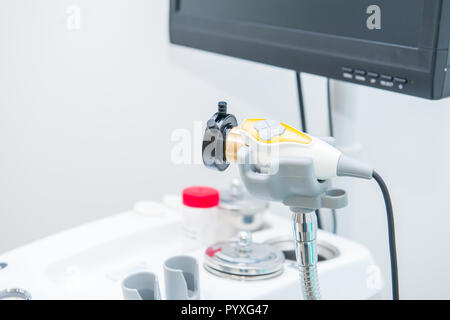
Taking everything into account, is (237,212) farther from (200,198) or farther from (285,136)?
(285,136)

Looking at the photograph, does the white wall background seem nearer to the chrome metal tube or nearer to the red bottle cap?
the red bottle cap

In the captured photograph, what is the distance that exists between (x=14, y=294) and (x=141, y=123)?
45cm

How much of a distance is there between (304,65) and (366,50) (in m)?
0.09

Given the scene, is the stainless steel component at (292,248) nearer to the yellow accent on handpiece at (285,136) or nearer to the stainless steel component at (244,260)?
the stainless steel component at (244,260)

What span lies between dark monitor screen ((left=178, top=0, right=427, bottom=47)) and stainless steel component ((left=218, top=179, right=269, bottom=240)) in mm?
249

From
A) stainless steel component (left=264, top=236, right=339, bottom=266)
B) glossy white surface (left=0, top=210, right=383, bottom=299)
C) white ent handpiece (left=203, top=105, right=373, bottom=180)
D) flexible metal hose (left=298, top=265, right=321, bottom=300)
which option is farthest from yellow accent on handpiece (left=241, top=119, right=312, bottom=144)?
stainless steel component (left=264, top=236, right=339, bottom=266)

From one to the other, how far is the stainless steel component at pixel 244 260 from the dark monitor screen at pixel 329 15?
0.87 feet

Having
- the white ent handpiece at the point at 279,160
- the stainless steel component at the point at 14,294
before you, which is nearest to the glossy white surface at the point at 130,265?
the stainless steel component at the point at 14,294

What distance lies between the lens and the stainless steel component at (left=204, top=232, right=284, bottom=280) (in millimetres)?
685

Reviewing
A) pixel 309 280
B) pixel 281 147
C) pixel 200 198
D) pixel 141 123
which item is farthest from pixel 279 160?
pixel 141 123

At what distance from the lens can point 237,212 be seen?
32.6 inches
